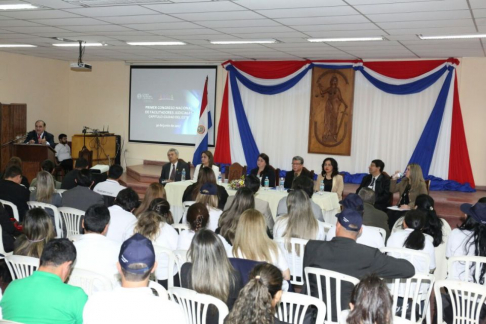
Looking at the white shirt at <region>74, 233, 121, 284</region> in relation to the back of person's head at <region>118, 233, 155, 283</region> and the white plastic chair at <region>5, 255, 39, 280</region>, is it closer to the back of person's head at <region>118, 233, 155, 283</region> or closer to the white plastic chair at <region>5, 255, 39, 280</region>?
the white plastic chair at <region>5, 255, 39, 280</region>

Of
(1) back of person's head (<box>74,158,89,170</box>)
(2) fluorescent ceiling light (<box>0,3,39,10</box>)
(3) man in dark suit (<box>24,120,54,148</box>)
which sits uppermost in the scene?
(2) fluorescent ceiling light (<box>0,3,39,10</box>)

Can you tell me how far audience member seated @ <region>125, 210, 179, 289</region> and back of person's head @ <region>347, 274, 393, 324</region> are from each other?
223 cm

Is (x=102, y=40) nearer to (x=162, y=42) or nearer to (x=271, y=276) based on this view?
(x=162, y=42)

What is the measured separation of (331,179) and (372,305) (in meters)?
6.23

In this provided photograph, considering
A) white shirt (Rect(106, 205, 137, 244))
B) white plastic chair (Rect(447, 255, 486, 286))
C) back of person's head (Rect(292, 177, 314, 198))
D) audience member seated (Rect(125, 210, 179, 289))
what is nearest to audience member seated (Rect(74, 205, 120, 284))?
audience member seated (Rect(125, 210, 179, 289))

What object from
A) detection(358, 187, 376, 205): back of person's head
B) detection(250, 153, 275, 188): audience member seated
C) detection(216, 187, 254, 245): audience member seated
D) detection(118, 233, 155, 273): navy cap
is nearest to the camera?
detection(118, 233, 155, 273): navy cap

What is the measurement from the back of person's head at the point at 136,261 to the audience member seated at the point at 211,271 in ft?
1.92

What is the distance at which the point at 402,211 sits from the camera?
290 inches

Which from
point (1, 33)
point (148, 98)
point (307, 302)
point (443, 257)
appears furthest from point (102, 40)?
point (307, 302)

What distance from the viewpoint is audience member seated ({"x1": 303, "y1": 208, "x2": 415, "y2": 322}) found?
11.0 ft

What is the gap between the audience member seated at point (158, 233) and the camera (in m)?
4.30

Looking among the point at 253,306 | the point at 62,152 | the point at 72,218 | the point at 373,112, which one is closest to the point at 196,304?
the point at 253,306

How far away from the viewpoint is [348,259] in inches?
138

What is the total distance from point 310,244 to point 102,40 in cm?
722
